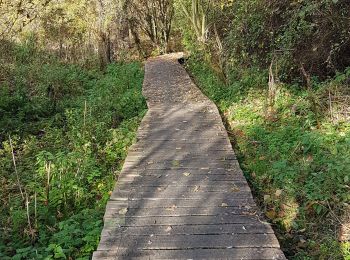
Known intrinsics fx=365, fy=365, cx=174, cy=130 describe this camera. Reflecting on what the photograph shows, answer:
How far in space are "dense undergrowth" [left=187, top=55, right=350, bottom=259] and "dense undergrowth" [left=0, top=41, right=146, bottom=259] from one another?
2.13 metres

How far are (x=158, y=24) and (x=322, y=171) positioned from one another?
18.4 meters

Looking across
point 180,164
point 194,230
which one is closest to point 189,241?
point 194,230

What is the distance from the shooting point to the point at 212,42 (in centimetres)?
1296

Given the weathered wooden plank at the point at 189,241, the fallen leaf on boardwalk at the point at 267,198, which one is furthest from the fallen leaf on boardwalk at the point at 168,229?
the fallen leaf on boardwalk at the point at 267,198

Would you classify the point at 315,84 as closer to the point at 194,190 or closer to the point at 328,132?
the point at 328,132

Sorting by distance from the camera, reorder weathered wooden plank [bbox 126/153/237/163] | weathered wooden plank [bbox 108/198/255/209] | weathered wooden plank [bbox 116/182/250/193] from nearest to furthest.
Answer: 1. weathered wooden plank [bbox 108/198/255/209]
2. weathered wooden plank [bbox 116/182/250/193]
3. weathered wooden plank [bbox 126/153/237/163]

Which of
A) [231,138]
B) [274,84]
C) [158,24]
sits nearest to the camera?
[231,138]

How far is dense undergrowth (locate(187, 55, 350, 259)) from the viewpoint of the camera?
4.05 m

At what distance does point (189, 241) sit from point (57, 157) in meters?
2.93

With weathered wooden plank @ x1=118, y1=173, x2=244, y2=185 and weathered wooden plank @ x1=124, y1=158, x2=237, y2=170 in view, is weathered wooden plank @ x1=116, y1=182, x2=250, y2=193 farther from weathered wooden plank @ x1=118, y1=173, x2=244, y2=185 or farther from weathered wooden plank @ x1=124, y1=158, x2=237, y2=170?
weathered wooden plank @ x1=124, y1=158, x2=237, y2=170

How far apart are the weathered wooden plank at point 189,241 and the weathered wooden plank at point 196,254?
0.06 metres

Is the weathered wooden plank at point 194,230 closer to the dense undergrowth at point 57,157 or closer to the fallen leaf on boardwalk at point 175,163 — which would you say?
the dense undergrowth at point 57,157

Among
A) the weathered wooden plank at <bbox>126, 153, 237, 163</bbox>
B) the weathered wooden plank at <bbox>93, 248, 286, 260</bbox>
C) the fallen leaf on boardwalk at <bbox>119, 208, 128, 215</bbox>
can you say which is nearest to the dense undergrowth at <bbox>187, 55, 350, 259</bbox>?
the weathered wooden plank at <bbox>126, 153, 237, 163</bbox>

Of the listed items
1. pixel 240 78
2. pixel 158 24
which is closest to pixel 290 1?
pixel 240 78
